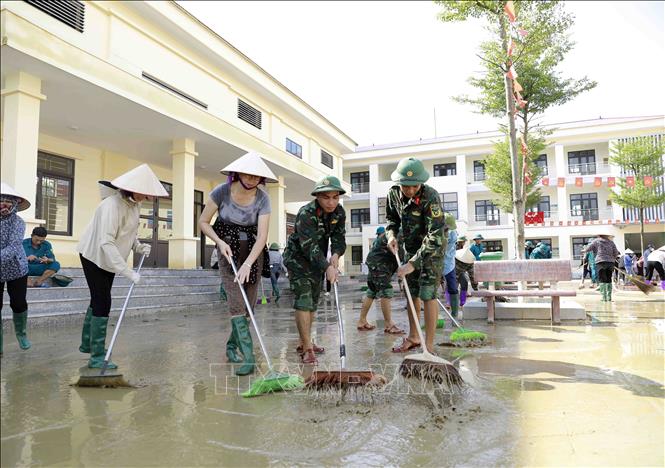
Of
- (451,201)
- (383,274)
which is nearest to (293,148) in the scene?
(383,274)

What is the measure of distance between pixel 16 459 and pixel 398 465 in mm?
1587

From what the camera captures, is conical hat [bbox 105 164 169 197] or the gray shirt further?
the gray shirt

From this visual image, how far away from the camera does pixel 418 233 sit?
13.9 ft

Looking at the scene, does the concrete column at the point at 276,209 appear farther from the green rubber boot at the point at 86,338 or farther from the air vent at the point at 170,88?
the green rubber boot at the point at 86,338

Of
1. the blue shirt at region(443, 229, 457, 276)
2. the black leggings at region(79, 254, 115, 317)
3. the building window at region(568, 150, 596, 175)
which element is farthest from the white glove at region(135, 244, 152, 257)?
the building window at region(568, 150, 596, 175)

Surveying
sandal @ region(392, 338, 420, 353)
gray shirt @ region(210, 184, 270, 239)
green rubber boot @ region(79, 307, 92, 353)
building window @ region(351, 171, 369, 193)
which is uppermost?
building window @ region(351, 171, 369, 193)

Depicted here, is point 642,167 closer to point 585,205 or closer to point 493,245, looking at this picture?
point 585,205

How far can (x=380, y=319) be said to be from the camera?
712 cm

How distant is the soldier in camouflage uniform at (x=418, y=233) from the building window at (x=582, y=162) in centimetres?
3111

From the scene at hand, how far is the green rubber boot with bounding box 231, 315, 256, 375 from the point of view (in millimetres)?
3344

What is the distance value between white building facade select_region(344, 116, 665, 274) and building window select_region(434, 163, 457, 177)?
73mm

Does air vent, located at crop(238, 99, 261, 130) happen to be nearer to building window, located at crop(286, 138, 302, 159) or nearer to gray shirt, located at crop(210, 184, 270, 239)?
building window, located at crop(286, 138, 302, 159)

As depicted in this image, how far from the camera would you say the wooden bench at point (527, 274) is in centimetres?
612

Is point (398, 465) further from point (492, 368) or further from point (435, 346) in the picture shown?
point (435, 346)
